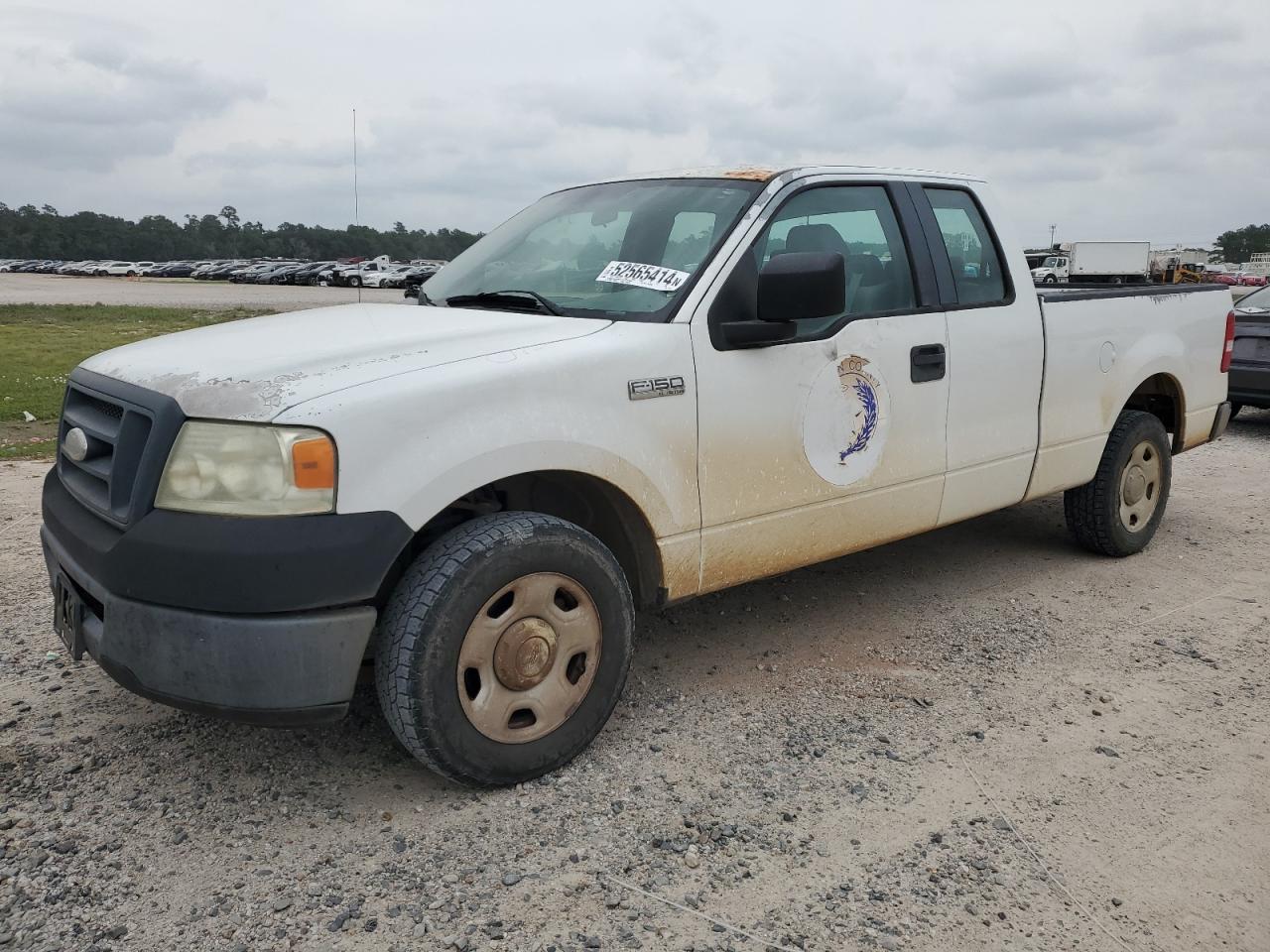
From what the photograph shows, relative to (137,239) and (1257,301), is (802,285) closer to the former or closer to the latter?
(1257,301)

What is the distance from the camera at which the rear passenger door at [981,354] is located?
4.19 m

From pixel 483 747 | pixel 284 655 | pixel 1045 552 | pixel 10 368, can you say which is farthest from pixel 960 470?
pixel 10 368

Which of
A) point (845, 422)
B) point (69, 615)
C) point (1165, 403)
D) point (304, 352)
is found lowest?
point (69, 615)

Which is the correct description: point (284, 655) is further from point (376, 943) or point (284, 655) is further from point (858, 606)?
point (858, 606)

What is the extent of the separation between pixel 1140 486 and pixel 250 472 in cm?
455

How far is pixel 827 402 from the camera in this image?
364cm

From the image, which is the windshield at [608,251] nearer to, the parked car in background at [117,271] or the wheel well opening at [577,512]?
the wheel well opening at [577,512]

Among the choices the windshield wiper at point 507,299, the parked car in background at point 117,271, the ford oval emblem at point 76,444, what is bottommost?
the ford oval emblem at point 76,444

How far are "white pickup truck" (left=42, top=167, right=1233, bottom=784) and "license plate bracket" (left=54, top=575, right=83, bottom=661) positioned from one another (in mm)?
17

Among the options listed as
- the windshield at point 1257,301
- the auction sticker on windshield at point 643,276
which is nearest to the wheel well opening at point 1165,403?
the auction sticker on windshield at point 643,276

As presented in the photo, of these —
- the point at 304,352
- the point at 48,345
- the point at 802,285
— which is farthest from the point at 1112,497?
the point at 48,345

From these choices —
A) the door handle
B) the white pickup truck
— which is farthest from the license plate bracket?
the door handle

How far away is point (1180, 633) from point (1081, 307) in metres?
1.53

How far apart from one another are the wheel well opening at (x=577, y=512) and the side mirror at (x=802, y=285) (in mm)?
782
